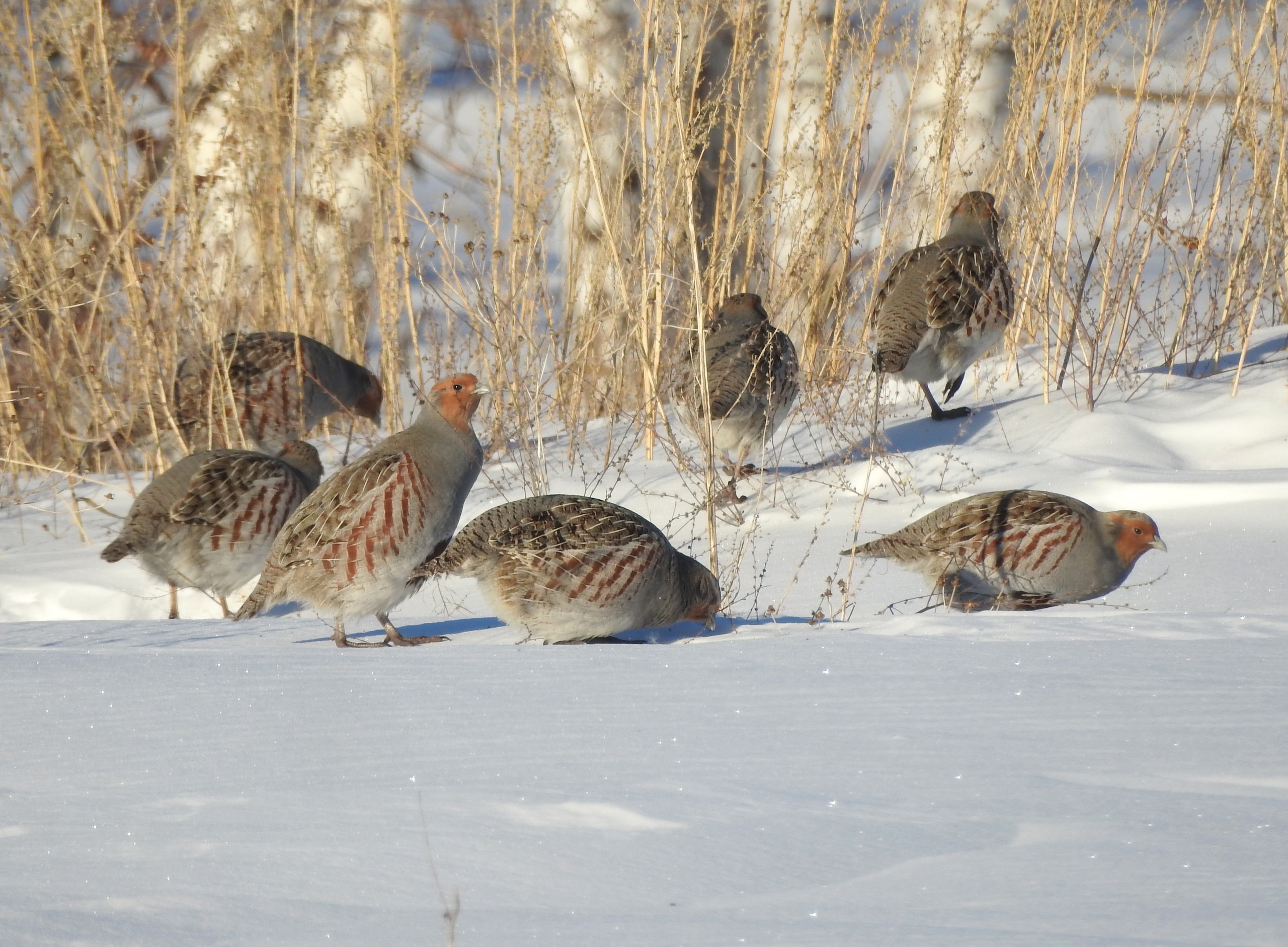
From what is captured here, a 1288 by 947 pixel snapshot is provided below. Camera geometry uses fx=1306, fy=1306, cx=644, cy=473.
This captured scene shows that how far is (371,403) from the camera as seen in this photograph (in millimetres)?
→ 6531

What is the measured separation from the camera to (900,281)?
5539mm

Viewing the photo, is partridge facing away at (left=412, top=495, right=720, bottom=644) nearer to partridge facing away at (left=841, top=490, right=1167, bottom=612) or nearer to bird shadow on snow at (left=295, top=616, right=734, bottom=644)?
bird shadow on snow at (left=295, top=616, right=734, bottom=644)

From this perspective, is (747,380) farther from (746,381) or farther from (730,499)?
(730,499)

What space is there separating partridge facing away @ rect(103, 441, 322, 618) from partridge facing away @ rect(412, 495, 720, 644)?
1171 mm

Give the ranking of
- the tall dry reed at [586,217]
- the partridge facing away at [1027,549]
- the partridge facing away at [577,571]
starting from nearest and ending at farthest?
the partridge facing away at [577,571], the partridge facing away at [1027,549], the tall dry reed at [586,217]

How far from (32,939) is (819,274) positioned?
508 cm

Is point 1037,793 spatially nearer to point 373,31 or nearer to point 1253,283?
point 1253,283

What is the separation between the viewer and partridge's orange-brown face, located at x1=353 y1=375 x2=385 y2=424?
21.3 ft

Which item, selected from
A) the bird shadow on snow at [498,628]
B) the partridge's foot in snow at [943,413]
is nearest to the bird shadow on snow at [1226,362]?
the partridge's foot in snow at [943,413]

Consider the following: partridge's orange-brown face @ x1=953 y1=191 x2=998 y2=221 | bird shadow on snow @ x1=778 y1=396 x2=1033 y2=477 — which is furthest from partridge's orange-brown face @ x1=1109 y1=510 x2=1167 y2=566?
partridge's orange-brown face @ x1=953 y1=191 x2=998 y2=221

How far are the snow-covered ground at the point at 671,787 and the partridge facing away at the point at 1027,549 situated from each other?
830 millimetres

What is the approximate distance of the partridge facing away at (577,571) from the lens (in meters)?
3.17

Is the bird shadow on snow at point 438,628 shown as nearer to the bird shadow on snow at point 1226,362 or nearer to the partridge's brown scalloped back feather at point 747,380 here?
the partridge's brown scalloped back feather at point 747,380

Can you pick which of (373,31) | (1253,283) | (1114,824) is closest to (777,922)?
(1114,824)
